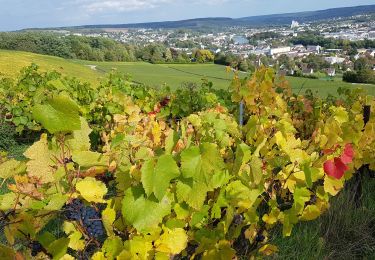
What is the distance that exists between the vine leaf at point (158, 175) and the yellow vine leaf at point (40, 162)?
304 millimetres

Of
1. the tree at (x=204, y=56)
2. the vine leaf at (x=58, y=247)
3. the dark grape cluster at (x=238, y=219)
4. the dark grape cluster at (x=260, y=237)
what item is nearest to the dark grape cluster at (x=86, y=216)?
the vine leaf at (x=58, y=247)

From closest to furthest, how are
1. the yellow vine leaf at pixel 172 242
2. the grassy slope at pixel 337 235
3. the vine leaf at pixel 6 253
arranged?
the vine leaf at pixel 6 253 → the yellow vine leaf at pixel 172 242 → the grassy slope at pixel 337 235

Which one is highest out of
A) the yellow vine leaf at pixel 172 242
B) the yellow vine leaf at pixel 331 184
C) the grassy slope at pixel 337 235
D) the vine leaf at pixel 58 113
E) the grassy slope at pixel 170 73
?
the vine leaf at pixel 58 113

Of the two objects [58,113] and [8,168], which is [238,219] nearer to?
[8,168]

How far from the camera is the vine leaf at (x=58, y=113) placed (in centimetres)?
97

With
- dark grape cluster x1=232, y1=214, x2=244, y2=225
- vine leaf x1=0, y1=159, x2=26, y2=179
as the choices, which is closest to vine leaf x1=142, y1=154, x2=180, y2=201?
vine leaf x1=0, y1=159, x2=26, y2=179

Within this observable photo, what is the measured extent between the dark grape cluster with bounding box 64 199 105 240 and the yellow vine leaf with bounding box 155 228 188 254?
0.73 feet

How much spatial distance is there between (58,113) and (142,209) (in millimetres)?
386

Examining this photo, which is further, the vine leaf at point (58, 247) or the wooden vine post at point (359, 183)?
the wooden vine post at point (359, 183)

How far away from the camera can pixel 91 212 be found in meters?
1.57

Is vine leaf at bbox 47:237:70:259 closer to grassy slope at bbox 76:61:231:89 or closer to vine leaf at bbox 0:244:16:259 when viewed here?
vine leaf at bbox 0:244:16:259

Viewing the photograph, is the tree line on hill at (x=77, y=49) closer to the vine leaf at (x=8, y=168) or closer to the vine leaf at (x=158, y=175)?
the vine leaf at (x=8, y=168)

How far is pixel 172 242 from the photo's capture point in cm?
151

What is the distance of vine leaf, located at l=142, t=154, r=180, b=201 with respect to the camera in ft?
3.73
